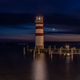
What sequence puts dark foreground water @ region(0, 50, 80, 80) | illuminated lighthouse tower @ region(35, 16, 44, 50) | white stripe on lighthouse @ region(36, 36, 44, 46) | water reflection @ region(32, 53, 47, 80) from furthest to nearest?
white stripe on lighthouse @ region(36, 36, 44, 46) → illuminated lighthouse tower @ region(35, 16, 44, 50) → water reflection @ region(32, 53, 47, 80) → dark foreground water @ region(0, 50, 80, 80)

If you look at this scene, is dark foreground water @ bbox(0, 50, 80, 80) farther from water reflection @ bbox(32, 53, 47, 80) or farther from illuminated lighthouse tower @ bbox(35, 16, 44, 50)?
illuminated lighthouse tower @ bbox(35, 16, 44, 50)

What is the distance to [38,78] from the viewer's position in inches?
707

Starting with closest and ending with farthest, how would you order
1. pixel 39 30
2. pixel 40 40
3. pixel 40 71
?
pixel 40 71 → pixel 39 30 → pixel 40 40

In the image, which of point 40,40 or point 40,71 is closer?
point 40,71

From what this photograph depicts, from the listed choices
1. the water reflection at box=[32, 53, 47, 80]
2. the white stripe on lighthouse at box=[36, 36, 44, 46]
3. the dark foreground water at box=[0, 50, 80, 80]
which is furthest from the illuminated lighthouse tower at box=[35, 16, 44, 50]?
the water reflection at box=[32, 53, 47, 80]

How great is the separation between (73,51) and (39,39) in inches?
210

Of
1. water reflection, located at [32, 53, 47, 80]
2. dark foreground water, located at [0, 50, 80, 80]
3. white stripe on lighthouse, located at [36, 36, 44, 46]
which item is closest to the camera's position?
dark foreground water, located at [0, 50, 80, 80]

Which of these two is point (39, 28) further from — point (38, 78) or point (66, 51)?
point (38, 78)

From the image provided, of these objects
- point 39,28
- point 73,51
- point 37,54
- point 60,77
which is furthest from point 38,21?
point 60,77

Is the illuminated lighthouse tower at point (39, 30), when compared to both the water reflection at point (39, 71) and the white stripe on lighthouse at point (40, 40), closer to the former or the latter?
the white stripe on lighthouse at point (40, 40)

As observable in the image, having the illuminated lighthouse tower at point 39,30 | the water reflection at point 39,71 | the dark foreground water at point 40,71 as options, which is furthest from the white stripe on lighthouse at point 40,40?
the water reflection at point 39,71

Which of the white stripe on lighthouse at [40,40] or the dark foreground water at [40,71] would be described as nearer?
the dark foreground water at [40,71]

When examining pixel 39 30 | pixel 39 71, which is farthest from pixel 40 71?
pixel 39 30

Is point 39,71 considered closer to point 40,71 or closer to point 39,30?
point 40,71
